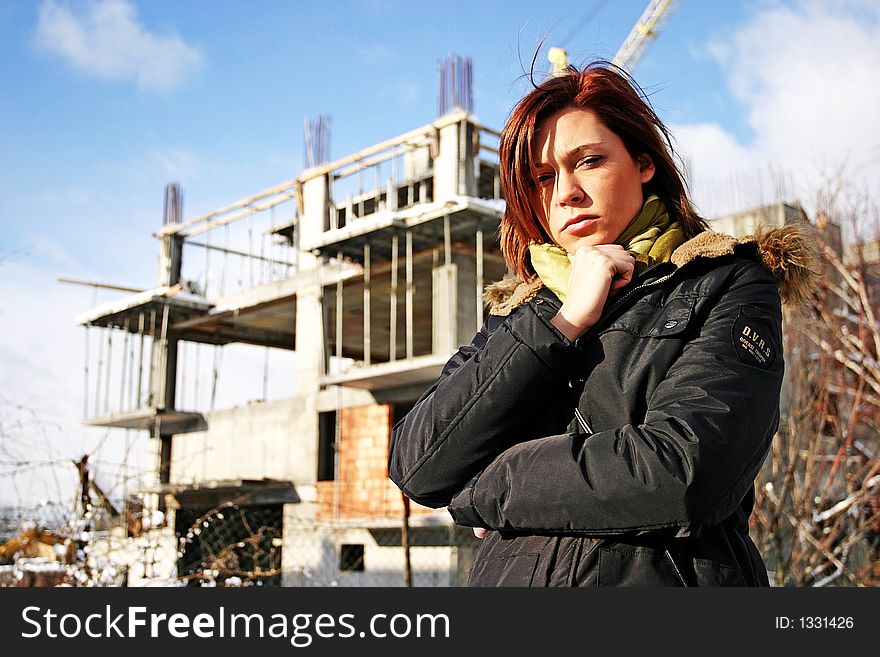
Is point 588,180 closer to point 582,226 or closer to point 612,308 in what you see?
point 582,226

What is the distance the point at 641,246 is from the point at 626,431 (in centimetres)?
39

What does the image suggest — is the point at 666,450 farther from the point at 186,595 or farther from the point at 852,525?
the point at 852,525

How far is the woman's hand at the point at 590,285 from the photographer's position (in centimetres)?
145

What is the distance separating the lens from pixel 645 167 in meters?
1.67

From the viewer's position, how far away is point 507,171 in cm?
171

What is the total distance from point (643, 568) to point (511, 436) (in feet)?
1.00

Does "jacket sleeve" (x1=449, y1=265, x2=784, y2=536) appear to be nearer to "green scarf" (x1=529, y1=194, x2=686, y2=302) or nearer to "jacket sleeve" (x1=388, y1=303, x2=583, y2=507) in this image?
"jacket sleeve" (x1=388, y1=303, x2=583, y2=507)

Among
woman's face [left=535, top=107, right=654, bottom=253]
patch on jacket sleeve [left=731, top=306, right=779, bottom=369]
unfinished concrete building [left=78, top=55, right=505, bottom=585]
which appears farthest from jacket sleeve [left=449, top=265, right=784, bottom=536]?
unfinished concrete building [left=78, top=55, right=505, bottom=585]

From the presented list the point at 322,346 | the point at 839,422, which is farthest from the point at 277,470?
the point at 839,422

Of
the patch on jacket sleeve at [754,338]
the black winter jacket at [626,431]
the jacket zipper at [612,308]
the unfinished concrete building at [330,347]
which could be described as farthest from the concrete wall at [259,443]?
the patch on jacket sleeve at [754,338]

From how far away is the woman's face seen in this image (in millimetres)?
1598

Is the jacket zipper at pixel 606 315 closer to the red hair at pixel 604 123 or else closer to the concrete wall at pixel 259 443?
the red hair at pixel 604 123

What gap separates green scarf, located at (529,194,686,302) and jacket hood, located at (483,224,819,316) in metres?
0.04

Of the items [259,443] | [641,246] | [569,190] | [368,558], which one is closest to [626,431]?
[641,246]
